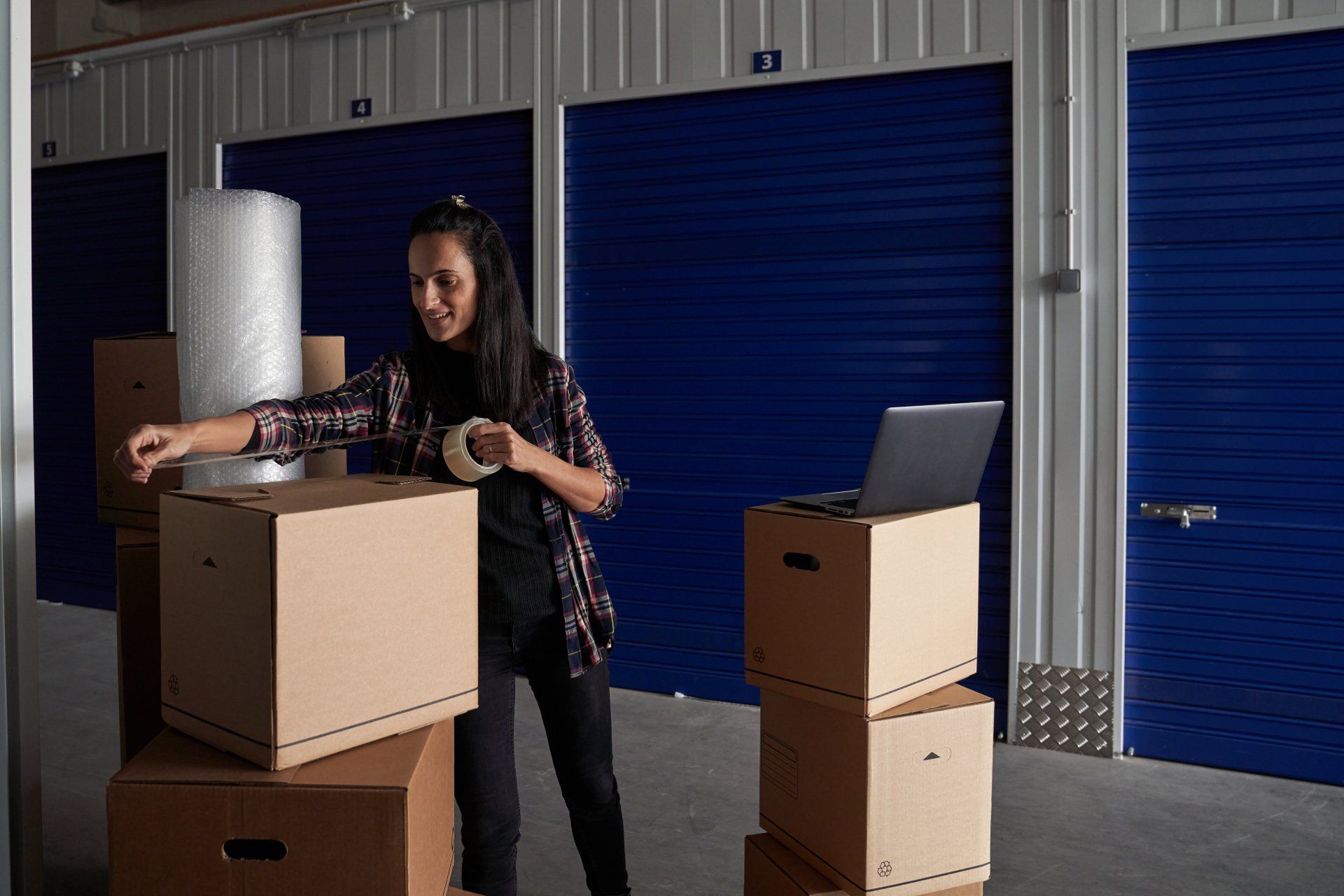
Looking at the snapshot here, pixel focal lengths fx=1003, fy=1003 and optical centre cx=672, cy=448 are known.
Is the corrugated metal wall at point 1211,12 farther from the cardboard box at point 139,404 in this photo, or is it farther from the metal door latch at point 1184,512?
the cardboard box at point 139,404

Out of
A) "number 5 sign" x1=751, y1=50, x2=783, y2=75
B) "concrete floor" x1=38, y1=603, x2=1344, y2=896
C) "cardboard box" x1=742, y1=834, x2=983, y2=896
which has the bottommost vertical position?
"concrete floor" x1=38, y1=603, x2=1344, y2=896

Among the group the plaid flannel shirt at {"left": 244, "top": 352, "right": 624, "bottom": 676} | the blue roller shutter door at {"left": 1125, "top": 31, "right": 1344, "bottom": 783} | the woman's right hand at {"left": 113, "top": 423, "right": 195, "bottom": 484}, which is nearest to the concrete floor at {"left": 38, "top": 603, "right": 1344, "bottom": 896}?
the blue roller shutter door at {"left": 1125, "top": 31, "right": 1344, "bottom": 783}

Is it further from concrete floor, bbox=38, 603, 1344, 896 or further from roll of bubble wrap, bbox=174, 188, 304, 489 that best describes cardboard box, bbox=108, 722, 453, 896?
concrete floor, bbox=38, 603, 1344, 896

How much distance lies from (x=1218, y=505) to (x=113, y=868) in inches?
132

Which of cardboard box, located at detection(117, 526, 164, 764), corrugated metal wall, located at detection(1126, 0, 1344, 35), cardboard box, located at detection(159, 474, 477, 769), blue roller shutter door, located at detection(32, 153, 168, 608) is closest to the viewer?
cardboard box, located at detection(159, 474, 477, 769)

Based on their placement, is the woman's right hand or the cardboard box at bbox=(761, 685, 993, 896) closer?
the woman's right hand

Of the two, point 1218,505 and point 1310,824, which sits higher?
point 1218,505

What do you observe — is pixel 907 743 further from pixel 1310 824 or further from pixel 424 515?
pixel 1310 824

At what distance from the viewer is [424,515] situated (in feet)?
4.85

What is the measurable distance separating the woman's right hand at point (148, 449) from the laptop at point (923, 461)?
1063mm

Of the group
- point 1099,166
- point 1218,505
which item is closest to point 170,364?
point 1099,166

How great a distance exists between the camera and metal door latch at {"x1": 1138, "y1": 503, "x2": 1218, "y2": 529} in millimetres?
3424

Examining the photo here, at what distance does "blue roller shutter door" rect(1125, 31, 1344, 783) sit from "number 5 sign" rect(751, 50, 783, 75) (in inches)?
49.9

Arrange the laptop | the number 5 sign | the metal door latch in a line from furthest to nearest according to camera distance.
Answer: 1. the number 5 sign
2. the metal door latch
3. the laptop
